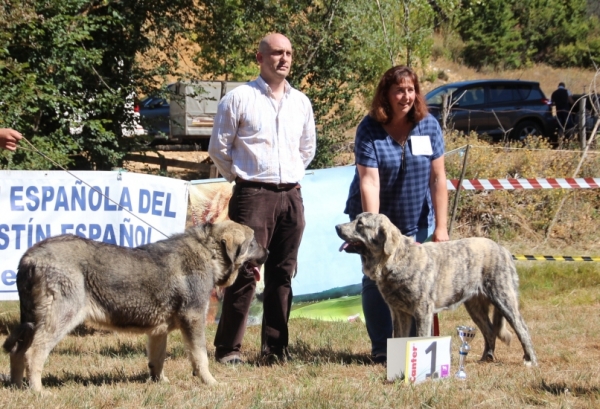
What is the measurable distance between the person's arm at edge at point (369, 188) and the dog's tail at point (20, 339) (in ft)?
8.30

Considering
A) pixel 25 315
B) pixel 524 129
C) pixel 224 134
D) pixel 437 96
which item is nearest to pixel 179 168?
pixel 437 96

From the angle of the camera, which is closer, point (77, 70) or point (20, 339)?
point (20, 339)

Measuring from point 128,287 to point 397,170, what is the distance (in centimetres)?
225

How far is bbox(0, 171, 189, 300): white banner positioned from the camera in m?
7.15

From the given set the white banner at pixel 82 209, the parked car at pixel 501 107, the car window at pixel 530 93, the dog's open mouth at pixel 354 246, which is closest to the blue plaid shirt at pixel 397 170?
the dog's open mouth at pixel 354 246

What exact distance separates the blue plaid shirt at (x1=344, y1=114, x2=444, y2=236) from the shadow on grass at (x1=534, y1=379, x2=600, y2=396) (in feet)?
5.20

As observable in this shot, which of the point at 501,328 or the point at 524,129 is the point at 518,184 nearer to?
the point at 501,328

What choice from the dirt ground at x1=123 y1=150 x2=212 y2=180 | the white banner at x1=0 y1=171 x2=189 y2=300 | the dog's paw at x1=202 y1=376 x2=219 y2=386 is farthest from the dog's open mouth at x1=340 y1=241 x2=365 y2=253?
the dirt ground at x1=123 y1=150 x2=212 y2=180

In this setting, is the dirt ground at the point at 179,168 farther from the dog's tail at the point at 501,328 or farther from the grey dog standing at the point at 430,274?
the dog's tail at the point at 501,328

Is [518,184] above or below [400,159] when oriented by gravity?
below

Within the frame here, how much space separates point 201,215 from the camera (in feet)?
25.3

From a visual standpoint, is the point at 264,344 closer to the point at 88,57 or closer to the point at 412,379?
the point at 412,379

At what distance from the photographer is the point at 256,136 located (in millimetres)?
5828

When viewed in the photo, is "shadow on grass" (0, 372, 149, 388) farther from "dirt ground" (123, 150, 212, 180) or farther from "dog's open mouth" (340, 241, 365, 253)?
"dirt ground" (123, 150, 212, 180)
